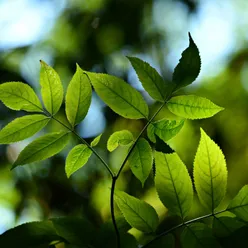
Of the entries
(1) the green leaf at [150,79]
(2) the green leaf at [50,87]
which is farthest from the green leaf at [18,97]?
(1) the green leaf at [150,79]

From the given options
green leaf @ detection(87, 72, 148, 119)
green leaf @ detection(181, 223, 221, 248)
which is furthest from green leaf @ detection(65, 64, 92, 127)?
green leaf @ detection(181, 223, 221, 248)

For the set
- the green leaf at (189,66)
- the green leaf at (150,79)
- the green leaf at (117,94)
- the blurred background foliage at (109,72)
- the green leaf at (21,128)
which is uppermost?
the green leaf at (189,66)

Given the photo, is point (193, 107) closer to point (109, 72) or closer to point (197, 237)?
point (197, 237)

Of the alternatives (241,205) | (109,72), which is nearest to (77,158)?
(241,205)

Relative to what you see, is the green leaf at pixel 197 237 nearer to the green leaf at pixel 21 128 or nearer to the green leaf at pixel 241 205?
the green leaf at pixel 241 205

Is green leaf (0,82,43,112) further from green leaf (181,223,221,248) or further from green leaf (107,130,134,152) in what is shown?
green leaf (181,223,221,248)
